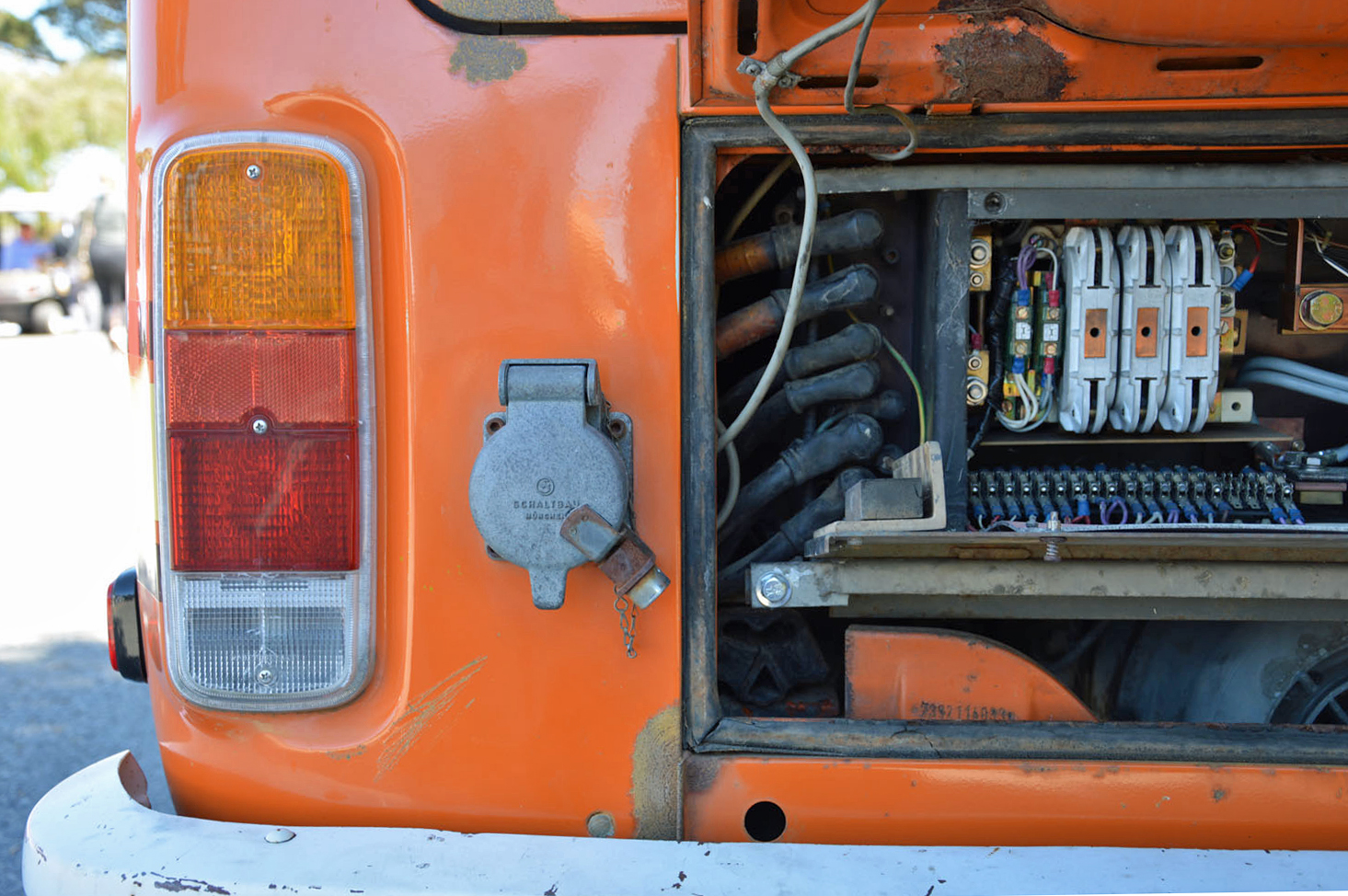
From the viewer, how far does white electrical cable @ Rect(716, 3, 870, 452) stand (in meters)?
1.22

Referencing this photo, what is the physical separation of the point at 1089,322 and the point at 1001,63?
19.3 inches

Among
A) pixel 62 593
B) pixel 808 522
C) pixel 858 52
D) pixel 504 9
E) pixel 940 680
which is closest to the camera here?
pixel 858 52

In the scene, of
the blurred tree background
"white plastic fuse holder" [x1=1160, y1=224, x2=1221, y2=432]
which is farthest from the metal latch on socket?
the blurred tree background

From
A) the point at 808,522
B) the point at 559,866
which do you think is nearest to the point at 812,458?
the point at 808,522

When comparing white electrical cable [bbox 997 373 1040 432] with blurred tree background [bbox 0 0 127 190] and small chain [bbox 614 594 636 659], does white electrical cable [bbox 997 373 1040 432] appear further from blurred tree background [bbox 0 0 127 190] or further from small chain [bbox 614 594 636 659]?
blurred tree background [bbox 0 0 127 190]

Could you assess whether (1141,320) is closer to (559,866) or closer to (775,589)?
(775,589)

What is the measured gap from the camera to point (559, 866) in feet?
4.12

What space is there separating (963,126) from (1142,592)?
0.68 meters

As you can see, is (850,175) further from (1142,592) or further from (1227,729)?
(1227,729)

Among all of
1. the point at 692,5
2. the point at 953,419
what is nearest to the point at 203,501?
the point at 692,5

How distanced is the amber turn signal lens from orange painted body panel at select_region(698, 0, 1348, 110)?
51 cm

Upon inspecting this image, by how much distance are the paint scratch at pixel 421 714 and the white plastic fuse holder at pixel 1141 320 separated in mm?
1083

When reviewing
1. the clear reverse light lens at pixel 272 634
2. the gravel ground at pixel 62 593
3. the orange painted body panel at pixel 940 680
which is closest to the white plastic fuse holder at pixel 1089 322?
the orange painted body panel at pixel 940 680

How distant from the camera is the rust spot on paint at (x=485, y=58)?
52.6 inches
